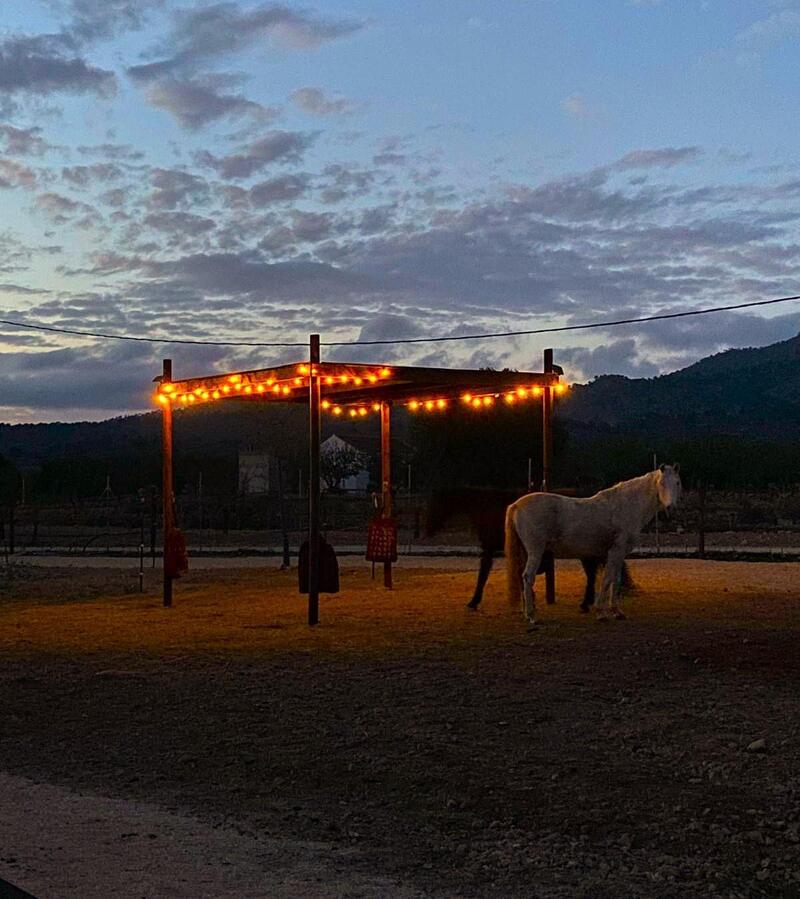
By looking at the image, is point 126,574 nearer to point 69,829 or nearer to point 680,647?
point 680,647

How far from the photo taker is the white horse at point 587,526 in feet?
43.7

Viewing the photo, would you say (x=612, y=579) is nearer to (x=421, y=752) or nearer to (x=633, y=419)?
(x=421, y=752)

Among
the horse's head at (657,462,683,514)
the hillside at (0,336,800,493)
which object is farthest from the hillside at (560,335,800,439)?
the horse's head at (657,462,683,514)

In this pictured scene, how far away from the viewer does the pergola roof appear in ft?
48.6

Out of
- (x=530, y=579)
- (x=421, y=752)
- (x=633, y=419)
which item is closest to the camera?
(x=421, y=752)

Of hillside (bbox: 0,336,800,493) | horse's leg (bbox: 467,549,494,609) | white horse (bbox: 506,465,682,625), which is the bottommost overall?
horse's leg (bbox: 467,549,494,609)

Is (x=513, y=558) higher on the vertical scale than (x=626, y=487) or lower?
lower

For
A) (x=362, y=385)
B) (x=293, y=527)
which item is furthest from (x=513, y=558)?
(x=293, y=527)

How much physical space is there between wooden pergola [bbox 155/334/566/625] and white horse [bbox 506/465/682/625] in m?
1.42

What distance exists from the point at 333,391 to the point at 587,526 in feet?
16.8

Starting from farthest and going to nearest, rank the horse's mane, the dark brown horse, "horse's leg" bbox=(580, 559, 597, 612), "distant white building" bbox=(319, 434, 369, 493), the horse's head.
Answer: "distant white building" bbox=(319, 434, 369, 493), the dark brown horse, "horse's leg" bbox=(580, 559, 597, 612), the horse's mane, the horse's head

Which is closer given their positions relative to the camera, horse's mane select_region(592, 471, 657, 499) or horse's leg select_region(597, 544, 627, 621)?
horse's leg select_region(597, 544, 627, 621)

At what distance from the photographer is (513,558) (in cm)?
1359

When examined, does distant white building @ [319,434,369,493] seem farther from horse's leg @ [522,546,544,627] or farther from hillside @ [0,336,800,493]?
horse's leg @ [522,546,544,627]
